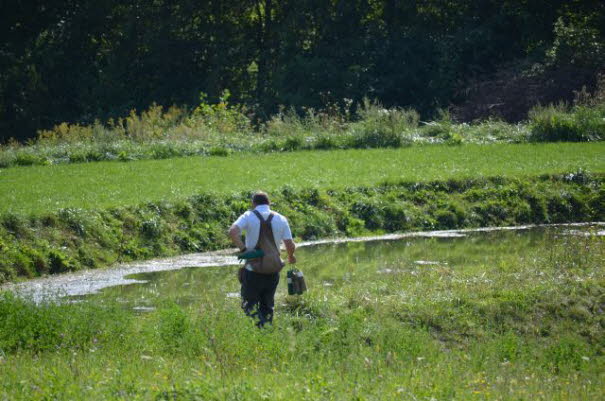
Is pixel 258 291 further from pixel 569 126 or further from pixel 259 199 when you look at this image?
pixel 569 126

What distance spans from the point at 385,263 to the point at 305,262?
165cm

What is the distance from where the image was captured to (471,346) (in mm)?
12875

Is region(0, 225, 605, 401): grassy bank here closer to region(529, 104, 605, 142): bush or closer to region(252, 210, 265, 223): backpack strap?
region(252, 210, 265, 223): backpack strap

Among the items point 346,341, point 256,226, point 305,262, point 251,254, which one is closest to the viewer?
point 346,341

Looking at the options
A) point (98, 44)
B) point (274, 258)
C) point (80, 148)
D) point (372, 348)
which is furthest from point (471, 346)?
point (98, 44)

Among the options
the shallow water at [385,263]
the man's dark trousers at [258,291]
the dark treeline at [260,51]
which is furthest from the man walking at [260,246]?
the dark treeline at [260,51]

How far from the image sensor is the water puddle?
688 inches

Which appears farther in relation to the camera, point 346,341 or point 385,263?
point 385,263

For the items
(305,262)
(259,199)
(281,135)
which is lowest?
(305,262)

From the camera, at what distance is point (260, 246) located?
13.0m

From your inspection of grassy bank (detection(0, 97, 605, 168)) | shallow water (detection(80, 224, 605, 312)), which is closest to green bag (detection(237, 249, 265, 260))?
shallow water (detection(80, 224, 605, 312))

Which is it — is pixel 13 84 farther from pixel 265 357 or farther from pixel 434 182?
pixel 265 357

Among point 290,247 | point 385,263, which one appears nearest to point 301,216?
point 385,263

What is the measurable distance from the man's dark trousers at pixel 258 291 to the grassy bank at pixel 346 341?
0.25 metres
